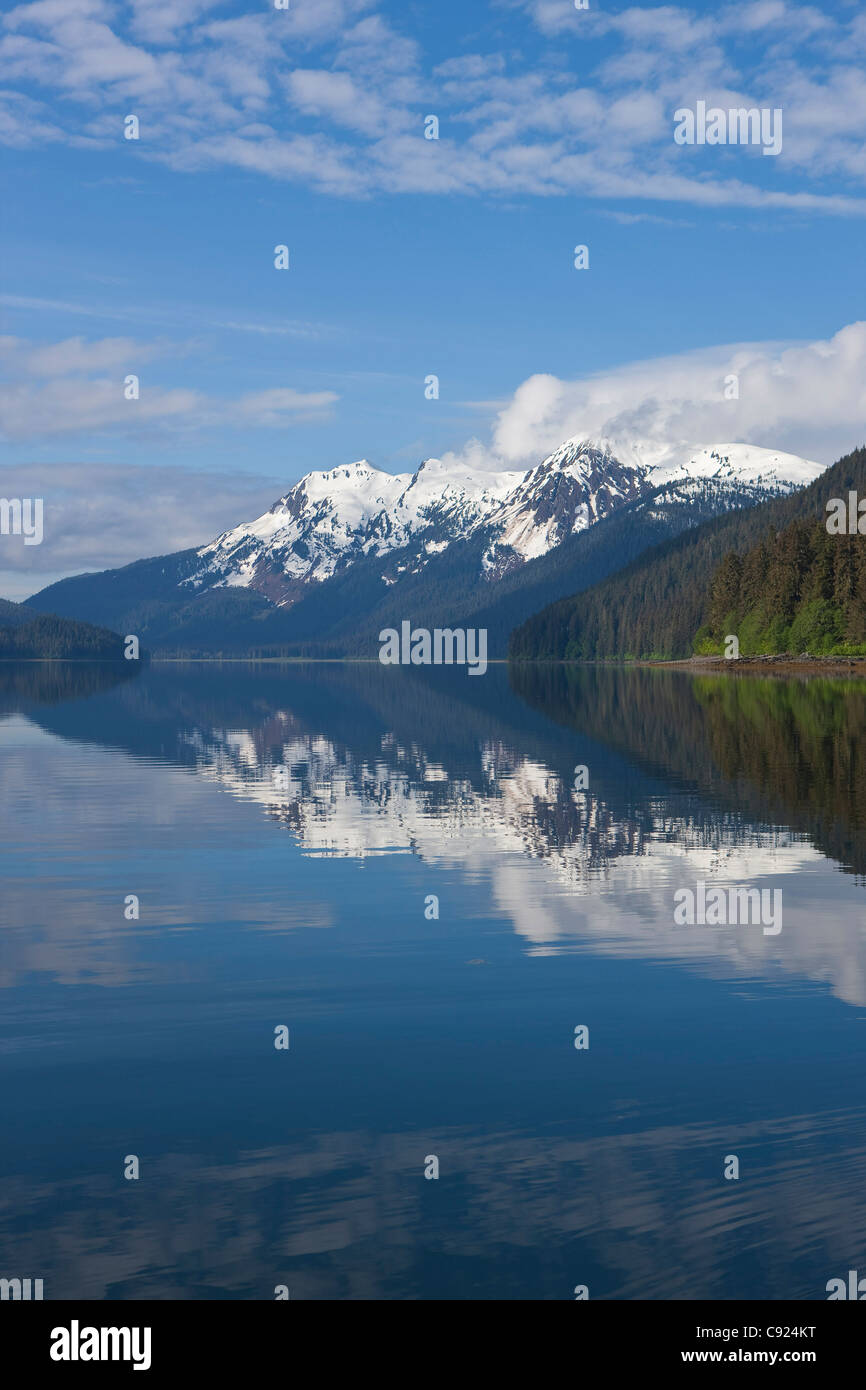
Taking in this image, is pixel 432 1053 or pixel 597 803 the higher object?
pixel 597 803

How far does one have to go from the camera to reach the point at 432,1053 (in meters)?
19.0

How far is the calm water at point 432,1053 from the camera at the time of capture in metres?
12.9

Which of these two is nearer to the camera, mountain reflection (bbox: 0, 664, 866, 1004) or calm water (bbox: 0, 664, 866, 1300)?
calm water (bbox: 0, 664, 866, 1300)

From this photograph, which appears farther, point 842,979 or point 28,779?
point 28,779

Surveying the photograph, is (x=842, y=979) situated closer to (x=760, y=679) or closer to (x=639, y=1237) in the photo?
(x=639, y=1237)

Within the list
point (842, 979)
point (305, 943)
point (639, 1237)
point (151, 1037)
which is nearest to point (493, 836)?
point (305, 943)

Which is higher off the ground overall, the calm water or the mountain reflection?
the mountain reflection

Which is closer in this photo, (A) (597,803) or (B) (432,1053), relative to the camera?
(B) (432,1053)

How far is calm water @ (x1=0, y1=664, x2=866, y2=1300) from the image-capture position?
12891 mm

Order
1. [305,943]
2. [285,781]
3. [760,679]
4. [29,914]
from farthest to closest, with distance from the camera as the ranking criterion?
[760,679] → [285,781] → [29,914] → [305,943]

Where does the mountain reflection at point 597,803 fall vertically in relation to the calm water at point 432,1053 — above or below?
above

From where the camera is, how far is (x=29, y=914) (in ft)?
93.9

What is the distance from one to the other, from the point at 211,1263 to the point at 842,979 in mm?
14202
